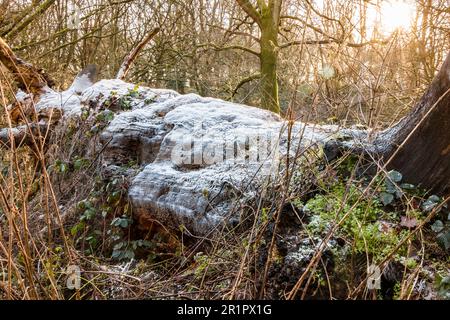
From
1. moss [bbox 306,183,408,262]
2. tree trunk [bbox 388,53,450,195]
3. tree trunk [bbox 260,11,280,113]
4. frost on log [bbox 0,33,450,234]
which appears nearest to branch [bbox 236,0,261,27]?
tree trunk [bbox 260,11,280,113]

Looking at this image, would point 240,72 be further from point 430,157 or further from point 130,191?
point 430,157

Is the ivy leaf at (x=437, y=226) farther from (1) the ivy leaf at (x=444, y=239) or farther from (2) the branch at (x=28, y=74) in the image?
(2) the branch at (x=28, y=74)

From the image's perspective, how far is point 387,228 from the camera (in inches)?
85.4

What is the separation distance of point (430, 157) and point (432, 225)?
17.0 inches

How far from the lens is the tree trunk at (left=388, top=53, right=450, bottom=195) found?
84.4 inches

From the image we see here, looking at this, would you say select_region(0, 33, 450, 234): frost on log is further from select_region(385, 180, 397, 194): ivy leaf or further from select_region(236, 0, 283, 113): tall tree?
select_region(236, 0, 283, 113): tall tree

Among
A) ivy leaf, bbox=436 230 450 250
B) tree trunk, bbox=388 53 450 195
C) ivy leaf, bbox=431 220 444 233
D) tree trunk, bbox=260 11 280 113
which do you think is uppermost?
tree trunk, bbox=260 11 280 113

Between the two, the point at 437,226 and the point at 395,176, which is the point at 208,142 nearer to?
the point at 395,176

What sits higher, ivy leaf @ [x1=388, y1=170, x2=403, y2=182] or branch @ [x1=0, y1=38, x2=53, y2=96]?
branch @ [x1=0, y1=38, x2=53, y2=96]

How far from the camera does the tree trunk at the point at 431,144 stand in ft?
7.04

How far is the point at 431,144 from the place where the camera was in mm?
2248

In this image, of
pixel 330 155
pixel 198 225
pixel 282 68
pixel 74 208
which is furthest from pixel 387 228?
pixel 282 68

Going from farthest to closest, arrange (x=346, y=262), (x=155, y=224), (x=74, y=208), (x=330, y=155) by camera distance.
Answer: (x=74, y=208) < (x=155, y=224) < (x=330, y=155) < (x=346, y=262)
